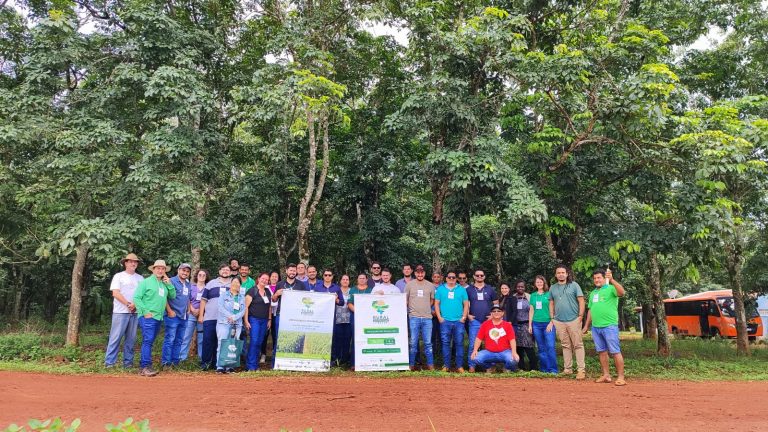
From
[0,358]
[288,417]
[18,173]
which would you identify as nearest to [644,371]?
[288,417]

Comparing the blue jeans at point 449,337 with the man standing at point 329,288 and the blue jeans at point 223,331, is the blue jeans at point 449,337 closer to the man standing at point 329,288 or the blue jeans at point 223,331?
the man standing at point 329,288

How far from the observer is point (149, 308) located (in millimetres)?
7340

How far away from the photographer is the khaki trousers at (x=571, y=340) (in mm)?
7508

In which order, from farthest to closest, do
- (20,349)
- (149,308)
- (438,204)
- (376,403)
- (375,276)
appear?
(438,204) < (20,349) < (375,276) < (149,308) < (376,403)

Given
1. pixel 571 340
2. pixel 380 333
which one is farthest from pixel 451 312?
pixel 571 340

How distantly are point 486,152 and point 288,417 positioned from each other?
5441mm

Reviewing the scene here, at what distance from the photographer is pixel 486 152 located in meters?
8.30

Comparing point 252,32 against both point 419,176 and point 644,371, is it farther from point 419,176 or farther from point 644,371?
point 644,371

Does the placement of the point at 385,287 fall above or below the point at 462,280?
below

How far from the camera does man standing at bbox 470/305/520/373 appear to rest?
7656 mm

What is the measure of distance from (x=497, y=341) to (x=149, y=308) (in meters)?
5.57

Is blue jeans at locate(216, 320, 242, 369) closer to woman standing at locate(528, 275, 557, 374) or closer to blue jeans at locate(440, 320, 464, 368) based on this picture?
blue jeans at locate(440, 320, 464, 368)

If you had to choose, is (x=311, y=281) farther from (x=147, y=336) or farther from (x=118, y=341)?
(x=118, y=341)

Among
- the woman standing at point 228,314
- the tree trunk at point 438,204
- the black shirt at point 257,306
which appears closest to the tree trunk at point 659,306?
the tree trunk at point 438,204
